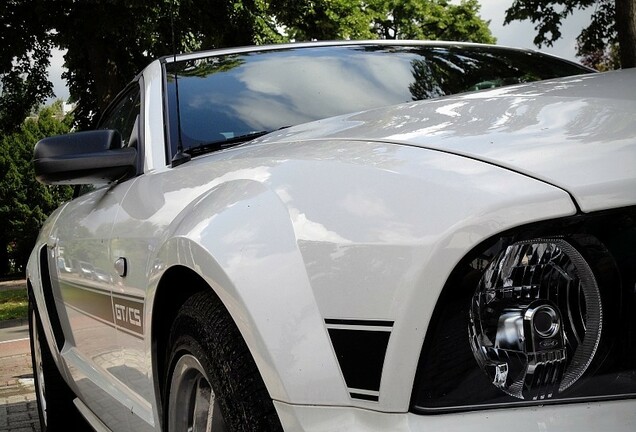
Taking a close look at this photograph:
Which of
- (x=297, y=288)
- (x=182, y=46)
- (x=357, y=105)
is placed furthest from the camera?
(x=182, y=46)

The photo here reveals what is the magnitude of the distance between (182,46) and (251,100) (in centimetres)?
1672

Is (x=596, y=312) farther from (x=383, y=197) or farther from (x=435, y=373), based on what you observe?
(x=383, y=197)

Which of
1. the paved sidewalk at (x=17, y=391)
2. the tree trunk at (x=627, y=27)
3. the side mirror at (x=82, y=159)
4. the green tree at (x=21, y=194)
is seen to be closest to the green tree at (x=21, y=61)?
the paved sidewalk at (x=17, y=391)

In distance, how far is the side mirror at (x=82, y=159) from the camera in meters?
3.06

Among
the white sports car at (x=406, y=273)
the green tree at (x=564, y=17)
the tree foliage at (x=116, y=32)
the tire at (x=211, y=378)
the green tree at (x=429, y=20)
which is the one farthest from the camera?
the green tree at (x=429, y=20)

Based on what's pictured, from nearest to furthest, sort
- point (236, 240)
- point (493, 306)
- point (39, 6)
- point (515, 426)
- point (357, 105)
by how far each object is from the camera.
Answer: point (515, 426) → point (493, 306) → point (236, 240) → point (357, 105) → point (39, 6)

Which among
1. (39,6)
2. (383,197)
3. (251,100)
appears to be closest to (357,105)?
(251,100)

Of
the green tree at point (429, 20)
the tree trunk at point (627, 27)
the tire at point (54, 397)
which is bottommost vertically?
the tire at point (54, 397)

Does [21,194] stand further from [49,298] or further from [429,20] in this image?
[49,298]

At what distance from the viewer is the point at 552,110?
1.99m

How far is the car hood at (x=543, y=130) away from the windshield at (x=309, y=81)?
2.03 ft

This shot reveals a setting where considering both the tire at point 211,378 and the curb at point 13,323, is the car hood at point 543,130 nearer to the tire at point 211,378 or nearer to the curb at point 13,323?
the tire at point 211,378

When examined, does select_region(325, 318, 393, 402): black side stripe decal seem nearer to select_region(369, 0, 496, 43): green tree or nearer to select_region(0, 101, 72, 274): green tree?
select_region(369, 0, 496, 43): green tree

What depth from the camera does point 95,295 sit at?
3.17 metres
